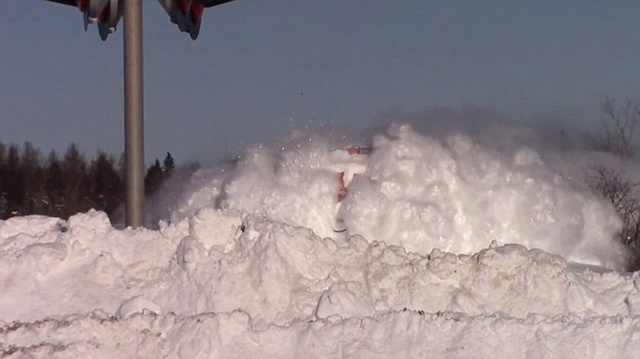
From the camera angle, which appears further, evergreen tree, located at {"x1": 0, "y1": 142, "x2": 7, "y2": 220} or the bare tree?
evergreen tree, located at {"x1": 0, "y1": 142, "x2": 7, "y2": 220}

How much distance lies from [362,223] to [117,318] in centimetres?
365

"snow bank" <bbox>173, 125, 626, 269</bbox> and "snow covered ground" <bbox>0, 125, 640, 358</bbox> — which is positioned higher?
"snow bank" <bbox>173, 125, 626, 269</bbox>

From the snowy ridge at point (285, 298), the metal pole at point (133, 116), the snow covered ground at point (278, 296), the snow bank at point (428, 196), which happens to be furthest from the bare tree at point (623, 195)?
the metal pole at point (133, 116)

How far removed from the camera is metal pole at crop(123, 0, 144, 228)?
27.1 ft

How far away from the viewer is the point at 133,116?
825 centimetres

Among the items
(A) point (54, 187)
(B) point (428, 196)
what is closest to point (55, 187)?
(A) point (54, 187)

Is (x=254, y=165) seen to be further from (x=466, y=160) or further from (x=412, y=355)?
(x=412, y=355)

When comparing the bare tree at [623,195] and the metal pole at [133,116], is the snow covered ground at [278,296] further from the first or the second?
the bare tree at [623,195]

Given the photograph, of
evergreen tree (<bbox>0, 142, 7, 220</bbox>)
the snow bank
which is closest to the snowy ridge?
the snow bank

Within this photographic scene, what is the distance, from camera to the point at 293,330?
22.2ft

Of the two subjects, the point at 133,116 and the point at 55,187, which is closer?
the point at 133,116

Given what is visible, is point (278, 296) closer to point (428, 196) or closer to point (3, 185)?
point (428, 196)

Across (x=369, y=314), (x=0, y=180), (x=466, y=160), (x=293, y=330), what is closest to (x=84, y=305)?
(x=293, y=330)

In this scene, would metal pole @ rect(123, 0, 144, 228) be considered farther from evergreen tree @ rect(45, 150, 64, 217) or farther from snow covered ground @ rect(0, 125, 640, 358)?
evergreen tree @ rect(45, 150, 64, 217)
